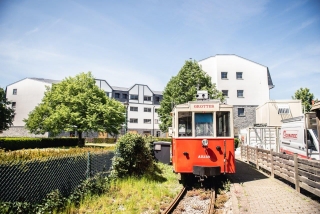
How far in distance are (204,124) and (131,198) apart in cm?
379

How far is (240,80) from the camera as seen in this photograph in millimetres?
35125

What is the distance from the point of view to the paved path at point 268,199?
19.4 feet

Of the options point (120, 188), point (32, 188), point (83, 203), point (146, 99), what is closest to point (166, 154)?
point (120, 188)

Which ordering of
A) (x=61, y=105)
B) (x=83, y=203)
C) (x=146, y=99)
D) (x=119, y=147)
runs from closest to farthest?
(x=83, y=203), (x=119, y=147), (x=61, y=105), (x=146, y=99)

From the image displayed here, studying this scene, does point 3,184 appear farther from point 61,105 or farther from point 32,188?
point 61,105

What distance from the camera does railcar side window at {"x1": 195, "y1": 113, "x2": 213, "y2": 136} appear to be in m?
8.59

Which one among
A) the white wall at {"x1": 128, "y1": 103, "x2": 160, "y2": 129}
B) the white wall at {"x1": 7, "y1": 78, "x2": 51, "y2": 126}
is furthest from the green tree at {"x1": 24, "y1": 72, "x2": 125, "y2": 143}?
the white wall at {"x1": 128, "y1": 103, "x2": 160, "y2": 129}

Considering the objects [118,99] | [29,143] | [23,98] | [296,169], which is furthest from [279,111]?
[23,98]

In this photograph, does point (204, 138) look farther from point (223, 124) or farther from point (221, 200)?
point (221, 200)

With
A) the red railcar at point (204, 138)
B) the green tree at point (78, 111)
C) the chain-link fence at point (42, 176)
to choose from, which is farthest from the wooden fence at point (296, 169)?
the green tree at point (78, 111)

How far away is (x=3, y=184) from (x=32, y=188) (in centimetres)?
74

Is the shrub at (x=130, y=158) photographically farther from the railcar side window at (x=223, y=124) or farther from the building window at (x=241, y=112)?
the building window at (x=241, y=112)

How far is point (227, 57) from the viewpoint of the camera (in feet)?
116

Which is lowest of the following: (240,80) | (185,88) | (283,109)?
(283,109)
